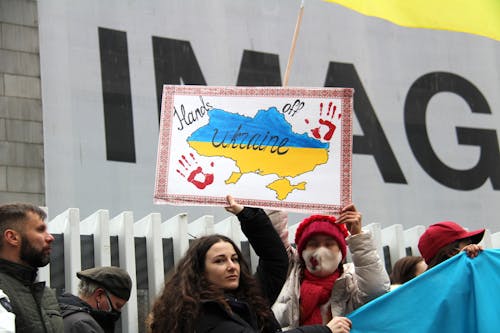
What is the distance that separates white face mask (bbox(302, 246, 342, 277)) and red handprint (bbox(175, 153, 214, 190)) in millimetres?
620

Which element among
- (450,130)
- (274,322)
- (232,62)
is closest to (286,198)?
(274,322)

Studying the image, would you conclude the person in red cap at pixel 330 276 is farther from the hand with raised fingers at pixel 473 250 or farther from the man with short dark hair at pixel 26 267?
the man with short dark hair at pixel 26 267

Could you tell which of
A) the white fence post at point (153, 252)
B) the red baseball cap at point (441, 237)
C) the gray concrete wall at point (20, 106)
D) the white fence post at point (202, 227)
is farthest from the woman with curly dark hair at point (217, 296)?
the gray concrete wall at point (20, 106)

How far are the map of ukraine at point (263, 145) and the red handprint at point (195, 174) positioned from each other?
8cm

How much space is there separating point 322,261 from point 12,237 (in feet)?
4.99

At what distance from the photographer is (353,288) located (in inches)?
213

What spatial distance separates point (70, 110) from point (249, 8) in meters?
3.03

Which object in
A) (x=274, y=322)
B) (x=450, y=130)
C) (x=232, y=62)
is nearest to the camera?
(x=274, y=322)

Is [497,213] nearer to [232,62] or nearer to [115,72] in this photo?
[232,62]

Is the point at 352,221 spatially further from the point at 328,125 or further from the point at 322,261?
the point at 328,125

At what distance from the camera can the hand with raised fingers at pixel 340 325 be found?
192 inches

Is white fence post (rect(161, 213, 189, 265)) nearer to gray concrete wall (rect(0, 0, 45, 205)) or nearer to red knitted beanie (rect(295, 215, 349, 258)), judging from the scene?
gray concrete wall (rect(0, 0, 45, 205))

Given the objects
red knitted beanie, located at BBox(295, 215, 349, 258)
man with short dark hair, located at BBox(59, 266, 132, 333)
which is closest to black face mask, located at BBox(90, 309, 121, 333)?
man with short dark hair, located at BBox(59, 266, 132, 333)

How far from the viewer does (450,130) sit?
15.3 metres
